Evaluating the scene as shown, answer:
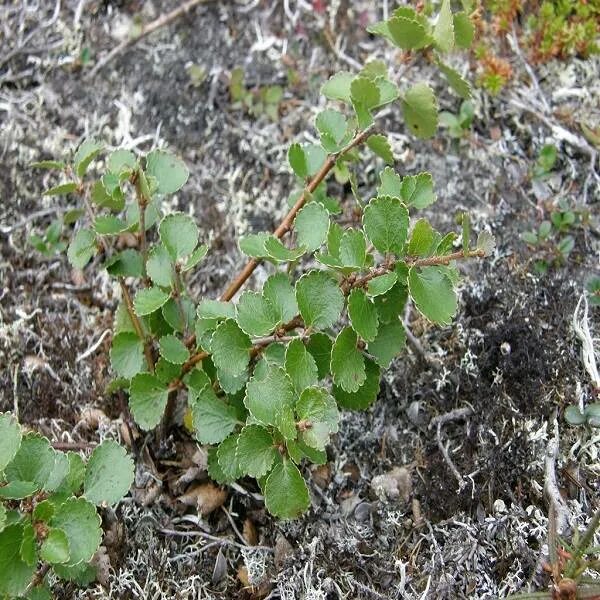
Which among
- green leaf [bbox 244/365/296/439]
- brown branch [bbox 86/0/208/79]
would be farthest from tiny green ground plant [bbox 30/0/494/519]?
brown branch [bbox 86/0/208/79]

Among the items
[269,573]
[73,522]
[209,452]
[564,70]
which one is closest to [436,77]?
[564,70]

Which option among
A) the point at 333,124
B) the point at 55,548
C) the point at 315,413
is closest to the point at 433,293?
the point at 315,413

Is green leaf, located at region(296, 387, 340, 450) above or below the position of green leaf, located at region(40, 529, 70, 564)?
above

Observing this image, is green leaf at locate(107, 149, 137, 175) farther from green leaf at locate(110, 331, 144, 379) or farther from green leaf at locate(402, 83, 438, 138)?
green leaf at locate(402, 83, 438, 138)

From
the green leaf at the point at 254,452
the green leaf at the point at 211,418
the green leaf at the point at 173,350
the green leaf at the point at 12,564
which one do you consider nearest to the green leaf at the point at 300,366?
the green leaf at the point at 254,452

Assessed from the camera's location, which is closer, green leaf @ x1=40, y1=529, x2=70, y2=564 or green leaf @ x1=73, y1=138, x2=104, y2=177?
green leaf @ x1=40, y1=529, x2=70, y2=564

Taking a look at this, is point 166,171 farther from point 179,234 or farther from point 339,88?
point 339,88

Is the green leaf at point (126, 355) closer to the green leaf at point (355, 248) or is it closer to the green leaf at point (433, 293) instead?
the green leaf at point (355, 248)

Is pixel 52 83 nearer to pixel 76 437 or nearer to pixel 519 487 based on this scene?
pixel 76 437
